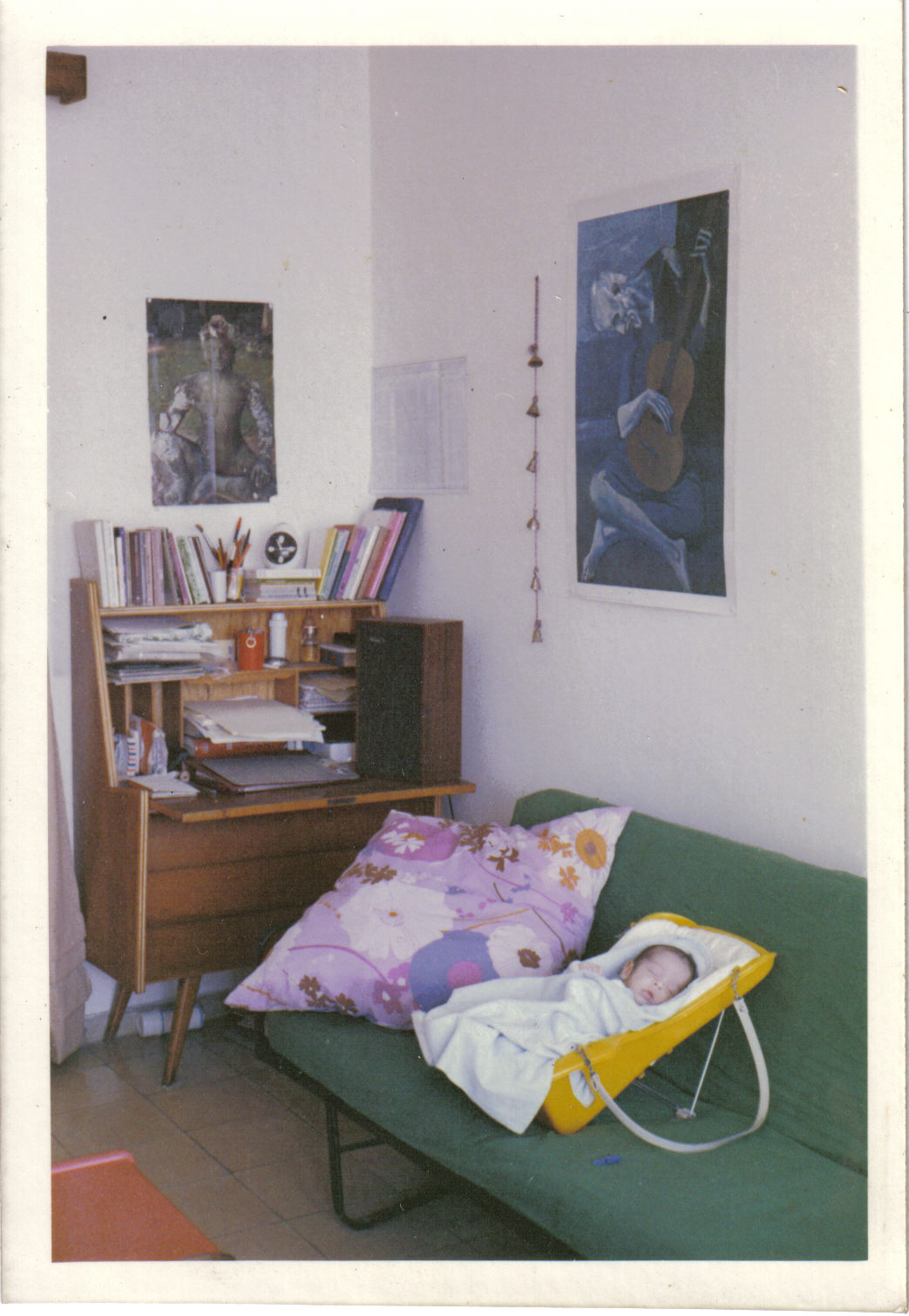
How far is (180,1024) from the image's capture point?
11.4 ft

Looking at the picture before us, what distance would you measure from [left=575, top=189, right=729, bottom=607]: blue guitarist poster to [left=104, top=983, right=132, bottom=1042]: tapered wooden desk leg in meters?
1.82

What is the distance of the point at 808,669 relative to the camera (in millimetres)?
2607

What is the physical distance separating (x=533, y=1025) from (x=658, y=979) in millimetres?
256

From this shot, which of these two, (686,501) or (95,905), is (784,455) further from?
(95,905)

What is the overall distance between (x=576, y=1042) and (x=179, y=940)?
1.50m

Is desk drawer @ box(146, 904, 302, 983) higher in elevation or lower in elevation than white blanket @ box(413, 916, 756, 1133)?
lower

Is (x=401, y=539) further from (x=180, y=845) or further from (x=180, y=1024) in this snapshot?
(x=180, y=1024)

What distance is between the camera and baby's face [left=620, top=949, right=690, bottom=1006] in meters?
2.41

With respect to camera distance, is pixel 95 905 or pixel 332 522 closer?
pixel 95 905

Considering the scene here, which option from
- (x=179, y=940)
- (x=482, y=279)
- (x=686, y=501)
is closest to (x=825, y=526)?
(x=686, y=501)

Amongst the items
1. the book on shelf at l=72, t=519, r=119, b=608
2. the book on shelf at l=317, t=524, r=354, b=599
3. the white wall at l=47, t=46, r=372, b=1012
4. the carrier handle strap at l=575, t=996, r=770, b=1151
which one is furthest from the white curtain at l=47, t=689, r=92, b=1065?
the carrier handle strap at l=575, t=996, r=770, b=1151

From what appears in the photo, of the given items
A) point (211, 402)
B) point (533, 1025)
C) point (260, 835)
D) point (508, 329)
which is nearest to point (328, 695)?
Result: point (260, 835)

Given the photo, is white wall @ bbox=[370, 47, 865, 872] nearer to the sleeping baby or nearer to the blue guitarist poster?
the blue guitarist poster

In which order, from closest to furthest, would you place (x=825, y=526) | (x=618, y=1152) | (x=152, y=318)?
(x=618, y=1152)
(x=825, y=526)
(x=152, y=318)
